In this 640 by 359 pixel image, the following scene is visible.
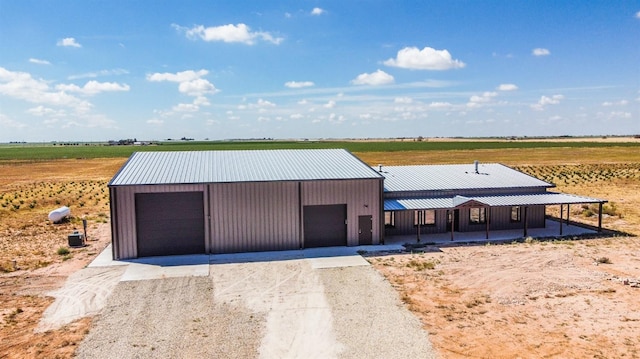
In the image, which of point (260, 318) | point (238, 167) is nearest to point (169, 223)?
point (238, 167)

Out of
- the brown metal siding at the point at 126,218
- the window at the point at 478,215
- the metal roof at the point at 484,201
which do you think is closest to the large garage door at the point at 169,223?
the brown metal siding at the point at 126,218

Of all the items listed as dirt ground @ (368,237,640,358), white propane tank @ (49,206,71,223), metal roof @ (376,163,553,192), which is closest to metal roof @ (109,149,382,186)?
metal roof @ (376,163,553,192)

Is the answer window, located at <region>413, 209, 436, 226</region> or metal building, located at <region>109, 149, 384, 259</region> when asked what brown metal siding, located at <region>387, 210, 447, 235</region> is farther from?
metal building, located at <region>109, 149, 384, 259</region>

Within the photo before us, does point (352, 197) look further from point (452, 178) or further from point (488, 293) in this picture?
point (488, 293)

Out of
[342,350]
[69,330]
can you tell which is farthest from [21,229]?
[342,350]

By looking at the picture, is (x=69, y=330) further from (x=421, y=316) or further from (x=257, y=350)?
Result: (x=421, y=316)
